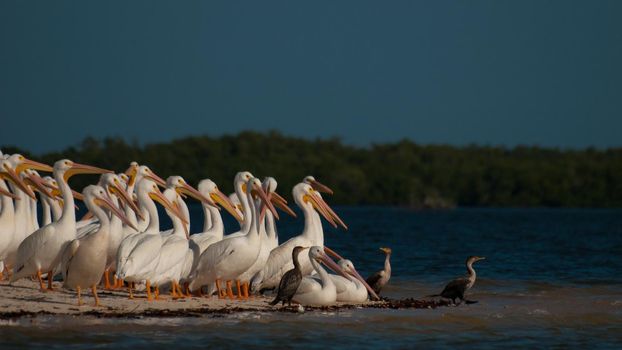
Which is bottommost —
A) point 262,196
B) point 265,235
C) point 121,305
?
point 121,305

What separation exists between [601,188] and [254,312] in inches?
1959

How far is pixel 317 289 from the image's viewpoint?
11422 millimetres

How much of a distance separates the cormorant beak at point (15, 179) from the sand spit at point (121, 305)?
94 cm

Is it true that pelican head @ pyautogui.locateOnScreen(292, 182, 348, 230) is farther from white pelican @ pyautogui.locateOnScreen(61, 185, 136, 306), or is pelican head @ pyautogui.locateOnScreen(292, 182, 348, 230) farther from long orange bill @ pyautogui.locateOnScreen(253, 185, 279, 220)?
white pelican @ pyautogui.locateOnScreen(61, 185, 136, 306)

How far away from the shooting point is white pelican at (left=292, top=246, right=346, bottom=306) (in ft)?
37.4

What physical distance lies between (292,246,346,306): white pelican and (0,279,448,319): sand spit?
11 centimetres

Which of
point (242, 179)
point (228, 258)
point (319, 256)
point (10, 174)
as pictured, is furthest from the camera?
point (242, 179)

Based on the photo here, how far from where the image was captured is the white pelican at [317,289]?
11.4 meters

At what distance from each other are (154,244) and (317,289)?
5.30 ft

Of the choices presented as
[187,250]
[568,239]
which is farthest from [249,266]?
[568,239]

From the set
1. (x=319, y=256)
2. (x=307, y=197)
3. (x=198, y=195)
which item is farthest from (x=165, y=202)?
(x=319, y=256)

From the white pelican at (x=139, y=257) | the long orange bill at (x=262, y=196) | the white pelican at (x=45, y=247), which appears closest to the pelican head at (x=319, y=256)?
the long orange bill at (x=262, y=196)

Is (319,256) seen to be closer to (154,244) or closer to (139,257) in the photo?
(154,244)

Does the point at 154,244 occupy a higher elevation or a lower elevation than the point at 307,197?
lower
